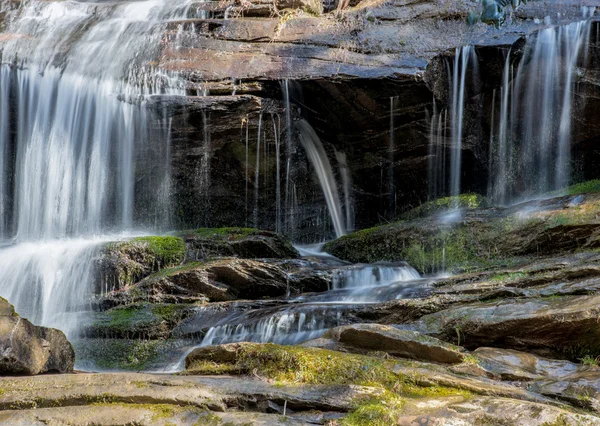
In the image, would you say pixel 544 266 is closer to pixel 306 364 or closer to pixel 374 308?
pixel 374 308

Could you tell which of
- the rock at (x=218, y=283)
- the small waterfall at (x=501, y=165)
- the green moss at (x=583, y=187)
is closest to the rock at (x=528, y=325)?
the rock at (x=218, y=283)

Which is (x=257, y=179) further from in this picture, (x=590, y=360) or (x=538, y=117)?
(x=590, y=360)

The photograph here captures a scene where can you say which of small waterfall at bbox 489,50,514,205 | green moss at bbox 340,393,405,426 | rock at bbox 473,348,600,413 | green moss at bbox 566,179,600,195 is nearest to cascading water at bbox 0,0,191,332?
small waterfall at bbox 489,50,514,205

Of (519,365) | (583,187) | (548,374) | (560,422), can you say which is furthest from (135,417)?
(583,187)

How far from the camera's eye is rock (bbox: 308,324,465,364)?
4.95 meters

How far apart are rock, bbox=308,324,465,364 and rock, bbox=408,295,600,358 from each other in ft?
3.24

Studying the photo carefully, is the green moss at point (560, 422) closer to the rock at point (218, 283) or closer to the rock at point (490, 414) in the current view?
the rock at point (490, 414)

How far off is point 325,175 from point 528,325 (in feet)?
30.0

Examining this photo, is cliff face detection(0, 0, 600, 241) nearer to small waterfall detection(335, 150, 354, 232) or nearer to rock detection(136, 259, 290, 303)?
small waterfall detection(335, 150, 354, 232)

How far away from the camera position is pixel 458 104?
13141 mm

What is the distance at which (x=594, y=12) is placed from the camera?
41.6ft

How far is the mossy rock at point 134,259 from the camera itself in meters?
9.95

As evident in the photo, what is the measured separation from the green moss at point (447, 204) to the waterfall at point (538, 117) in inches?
50.6

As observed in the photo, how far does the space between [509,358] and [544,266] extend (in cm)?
279
